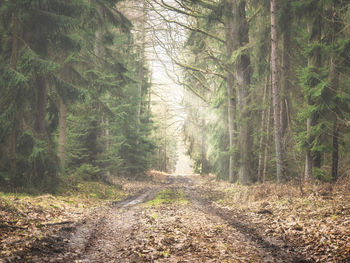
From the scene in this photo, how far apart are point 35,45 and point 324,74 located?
11.9 meters

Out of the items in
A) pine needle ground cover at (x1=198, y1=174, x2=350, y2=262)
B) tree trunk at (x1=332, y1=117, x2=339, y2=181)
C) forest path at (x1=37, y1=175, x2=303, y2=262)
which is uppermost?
tree trunk at (x1=332, y1=117, x2=339, y2=181)

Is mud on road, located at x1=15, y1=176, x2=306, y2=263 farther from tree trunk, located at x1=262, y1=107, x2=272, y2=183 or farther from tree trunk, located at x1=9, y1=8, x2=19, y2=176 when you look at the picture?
tree trunk, located at x1=262, y1=107, x2=272, y2=183

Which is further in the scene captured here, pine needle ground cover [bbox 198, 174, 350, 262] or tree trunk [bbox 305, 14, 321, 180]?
tree trunk [bbox 305, 14, 321, 180]

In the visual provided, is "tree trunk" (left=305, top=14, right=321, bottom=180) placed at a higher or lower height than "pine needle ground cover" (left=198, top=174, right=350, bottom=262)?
higher

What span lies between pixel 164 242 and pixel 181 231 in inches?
41.9

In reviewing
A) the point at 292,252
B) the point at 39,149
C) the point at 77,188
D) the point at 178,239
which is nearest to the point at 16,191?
the point at 39,149

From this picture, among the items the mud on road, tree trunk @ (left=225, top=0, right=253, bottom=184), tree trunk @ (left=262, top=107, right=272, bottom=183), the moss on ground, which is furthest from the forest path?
tree trunk @ (left=225, top=0, right=253, bottom=184)

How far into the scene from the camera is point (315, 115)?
1166cm

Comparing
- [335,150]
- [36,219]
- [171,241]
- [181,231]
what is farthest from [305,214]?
[36,219]

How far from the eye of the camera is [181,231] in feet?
24.2

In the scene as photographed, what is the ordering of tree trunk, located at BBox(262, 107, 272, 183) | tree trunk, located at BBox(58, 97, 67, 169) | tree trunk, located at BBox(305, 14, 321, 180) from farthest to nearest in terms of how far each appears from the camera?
tree trunk, located at BBox(262, 107, 272, 183) → tree trunk, located at BBox(58, 97, 67, 169) → tree trunk, located at BBox(305, 14, 321, 180)

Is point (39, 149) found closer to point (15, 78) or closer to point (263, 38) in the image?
point (15, 78)

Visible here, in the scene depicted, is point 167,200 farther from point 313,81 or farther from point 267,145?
point 313,81

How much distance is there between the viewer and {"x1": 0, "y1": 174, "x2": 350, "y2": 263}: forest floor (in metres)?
5.44
